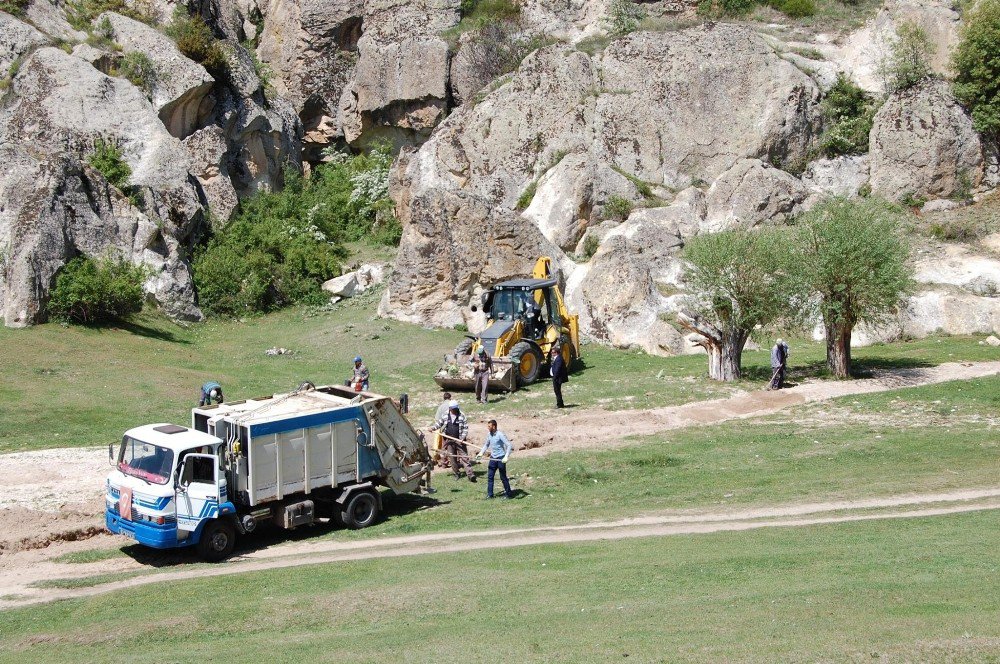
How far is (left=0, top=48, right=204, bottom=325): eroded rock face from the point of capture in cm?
3531

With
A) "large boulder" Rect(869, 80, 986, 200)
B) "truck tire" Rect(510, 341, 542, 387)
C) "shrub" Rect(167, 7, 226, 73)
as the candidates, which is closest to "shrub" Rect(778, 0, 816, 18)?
"large boulder" Rect(869, 80, 986, 200)

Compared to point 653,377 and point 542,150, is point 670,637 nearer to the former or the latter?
point 653,377

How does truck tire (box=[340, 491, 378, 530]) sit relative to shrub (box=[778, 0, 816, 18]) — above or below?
below

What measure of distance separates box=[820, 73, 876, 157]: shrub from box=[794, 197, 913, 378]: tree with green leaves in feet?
71.1

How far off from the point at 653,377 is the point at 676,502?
42.0 feet

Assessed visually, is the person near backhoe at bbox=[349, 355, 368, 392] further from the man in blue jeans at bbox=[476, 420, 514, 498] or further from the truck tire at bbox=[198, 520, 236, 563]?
the truck tire at bbox=[198, 520, 236, 563]

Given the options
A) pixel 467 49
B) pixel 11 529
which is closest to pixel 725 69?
pixel 467 49

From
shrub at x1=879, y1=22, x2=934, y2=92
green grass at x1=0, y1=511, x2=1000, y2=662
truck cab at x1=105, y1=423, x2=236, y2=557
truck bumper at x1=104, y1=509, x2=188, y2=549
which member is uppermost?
shrub at x1=879, y1=22, x2=934, y2=92

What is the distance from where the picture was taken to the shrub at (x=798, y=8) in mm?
54938

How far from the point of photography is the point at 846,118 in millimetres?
48219

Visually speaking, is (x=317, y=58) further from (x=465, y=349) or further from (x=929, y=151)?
(x=465, y=349)

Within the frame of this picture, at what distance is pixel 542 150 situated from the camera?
49938 millimetres

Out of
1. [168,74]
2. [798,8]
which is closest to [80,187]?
[168,74]

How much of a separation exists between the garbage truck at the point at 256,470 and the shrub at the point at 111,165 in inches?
1201
